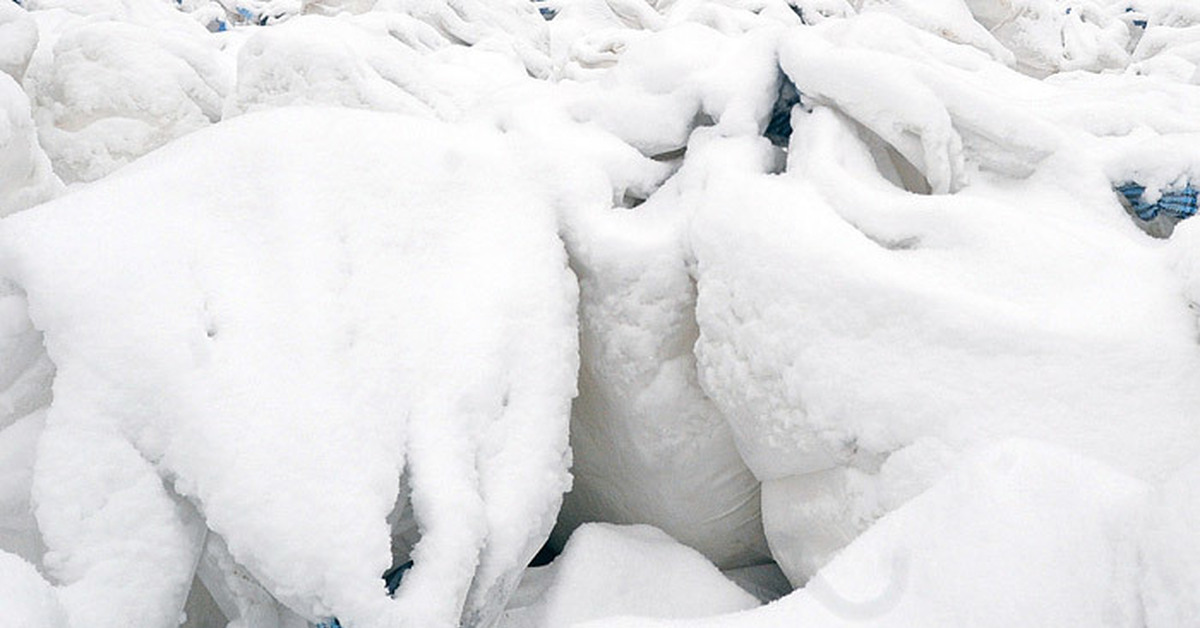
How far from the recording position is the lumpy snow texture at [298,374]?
3.94 feet

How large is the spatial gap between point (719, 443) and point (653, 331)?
273 mm

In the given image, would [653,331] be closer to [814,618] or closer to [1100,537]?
[814,618]

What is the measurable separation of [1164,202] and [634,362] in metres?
1.12

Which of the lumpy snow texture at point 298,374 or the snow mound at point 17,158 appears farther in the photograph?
the snow mound at point 17,158

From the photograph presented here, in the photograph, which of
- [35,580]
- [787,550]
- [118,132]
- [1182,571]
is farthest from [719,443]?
[118,132]

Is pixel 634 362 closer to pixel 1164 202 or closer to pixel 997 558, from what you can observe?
pixel 997 558

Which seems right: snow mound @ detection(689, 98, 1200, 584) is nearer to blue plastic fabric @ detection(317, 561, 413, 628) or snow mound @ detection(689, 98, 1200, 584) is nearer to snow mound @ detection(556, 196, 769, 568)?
snow mound @ detection(556, 196, 769, 568)

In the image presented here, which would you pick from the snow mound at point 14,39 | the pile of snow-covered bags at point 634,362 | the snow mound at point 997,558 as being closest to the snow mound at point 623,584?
the pile of snow-covered bags at point 634,362

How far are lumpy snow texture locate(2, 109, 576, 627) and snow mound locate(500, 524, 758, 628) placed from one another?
0.55 ft

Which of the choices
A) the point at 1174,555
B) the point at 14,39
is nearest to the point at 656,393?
the point at 1174,555

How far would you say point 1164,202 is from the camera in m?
1.68

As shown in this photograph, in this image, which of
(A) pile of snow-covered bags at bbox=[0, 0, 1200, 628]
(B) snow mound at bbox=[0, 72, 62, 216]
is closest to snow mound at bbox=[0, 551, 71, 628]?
(A) pile of snow-covered bags at bbox=[0, 0, 1200, 628]

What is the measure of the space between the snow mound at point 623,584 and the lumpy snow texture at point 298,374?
0.17 meters

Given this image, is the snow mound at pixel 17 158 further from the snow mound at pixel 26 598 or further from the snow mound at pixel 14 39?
the snow mound at pixel 26 598
